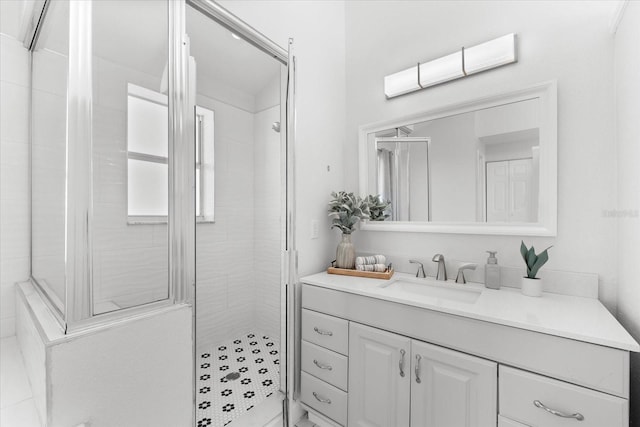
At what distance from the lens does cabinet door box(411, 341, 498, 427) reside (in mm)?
929

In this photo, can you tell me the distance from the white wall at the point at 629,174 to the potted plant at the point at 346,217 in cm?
108

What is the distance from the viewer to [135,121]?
0.82 m

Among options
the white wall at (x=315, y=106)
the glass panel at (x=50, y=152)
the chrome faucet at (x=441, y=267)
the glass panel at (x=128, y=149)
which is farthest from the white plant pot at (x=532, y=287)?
the glass panel at (x=50, y=152)

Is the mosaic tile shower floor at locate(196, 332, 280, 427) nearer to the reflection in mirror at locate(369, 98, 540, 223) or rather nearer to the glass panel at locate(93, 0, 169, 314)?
the glass panel at locate(93, 0, 169, 314)

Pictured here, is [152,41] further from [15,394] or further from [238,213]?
[15,394]

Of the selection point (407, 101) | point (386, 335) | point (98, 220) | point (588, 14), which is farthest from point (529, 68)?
point (98, 220)

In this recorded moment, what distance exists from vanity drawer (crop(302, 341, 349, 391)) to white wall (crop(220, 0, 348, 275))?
0.42 m

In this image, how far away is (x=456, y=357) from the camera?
99cm

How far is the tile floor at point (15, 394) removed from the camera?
26.9 inches

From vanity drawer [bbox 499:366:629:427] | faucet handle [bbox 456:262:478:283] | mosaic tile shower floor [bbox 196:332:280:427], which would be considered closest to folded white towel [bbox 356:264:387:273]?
faucet handle [bbox 456:262:478:283]

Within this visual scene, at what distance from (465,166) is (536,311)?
0.78 m

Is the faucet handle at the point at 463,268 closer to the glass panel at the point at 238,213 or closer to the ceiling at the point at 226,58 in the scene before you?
the glass panel at the point at 238,213

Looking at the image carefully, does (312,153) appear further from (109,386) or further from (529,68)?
(109,386)

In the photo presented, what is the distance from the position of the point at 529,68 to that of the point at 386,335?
1.43 meters
